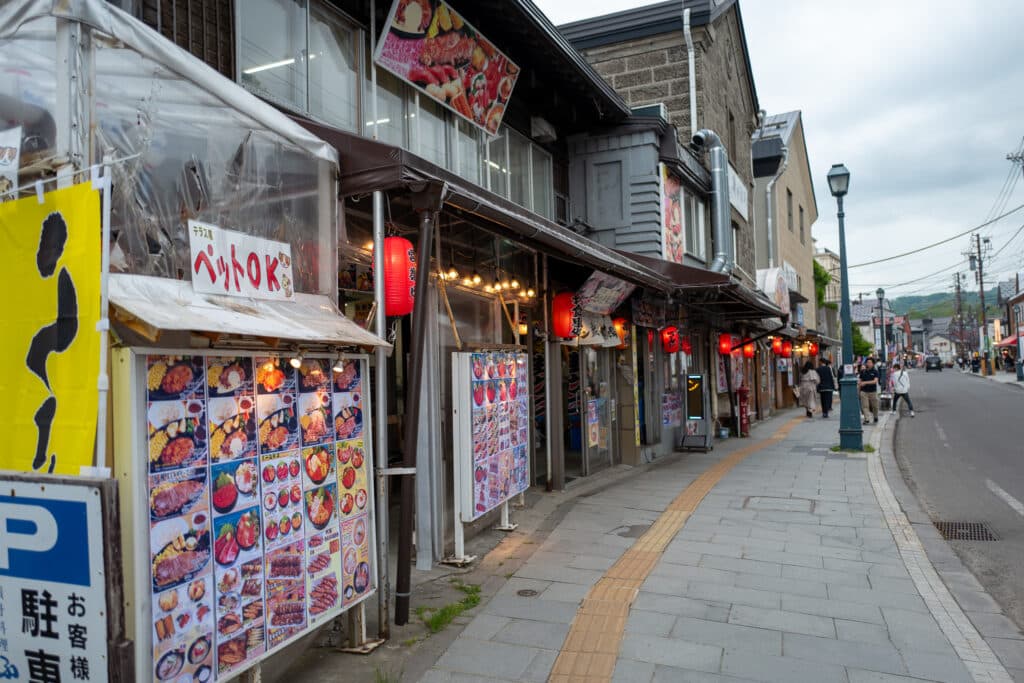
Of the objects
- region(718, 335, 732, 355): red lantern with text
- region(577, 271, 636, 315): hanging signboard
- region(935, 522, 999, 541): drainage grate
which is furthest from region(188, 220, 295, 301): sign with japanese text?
region(718, 335, 732, 355): red lantern with text

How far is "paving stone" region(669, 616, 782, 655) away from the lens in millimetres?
4852

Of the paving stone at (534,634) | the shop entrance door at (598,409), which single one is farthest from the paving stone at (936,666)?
the shop entrance door at (598,409)

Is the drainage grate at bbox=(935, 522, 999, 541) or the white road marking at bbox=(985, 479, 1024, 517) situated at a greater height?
the white road marking at bbox=(985, 479, 1024, 517)

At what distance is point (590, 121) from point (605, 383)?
17.4 ft

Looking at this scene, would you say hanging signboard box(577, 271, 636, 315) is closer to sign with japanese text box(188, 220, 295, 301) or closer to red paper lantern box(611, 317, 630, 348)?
red paper lantern box(611, 317, 630, 348)

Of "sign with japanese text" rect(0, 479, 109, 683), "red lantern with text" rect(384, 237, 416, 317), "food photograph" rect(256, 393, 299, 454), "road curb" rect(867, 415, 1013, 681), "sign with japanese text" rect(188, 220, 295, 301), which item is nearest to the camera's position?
"sign with japanese text" rect(0, 479, 109, 683)

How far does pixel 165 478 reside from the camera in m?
3.30

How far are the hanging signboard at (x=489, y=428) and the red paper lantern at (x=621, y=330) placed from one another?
4.58 metres

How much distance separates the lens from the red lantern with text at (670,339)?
1537 cm

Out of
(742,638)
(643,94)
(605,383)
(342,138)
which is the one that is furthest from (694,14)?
(742,638)

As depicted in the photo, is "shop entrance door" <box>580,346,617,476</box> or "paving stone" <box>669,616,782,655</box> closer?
"paving stone" <box>669,616,782,655</box>

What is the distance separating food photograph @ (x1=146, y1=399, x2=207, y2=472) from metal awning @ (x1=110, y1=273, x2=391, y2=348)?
423 millimetres

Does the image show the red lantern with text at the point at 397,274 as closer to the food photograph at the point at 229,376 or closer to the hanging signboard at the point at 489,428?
the hanging signboard at the point at 489,428

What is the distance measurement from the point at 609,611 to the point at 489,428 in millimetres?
2357
